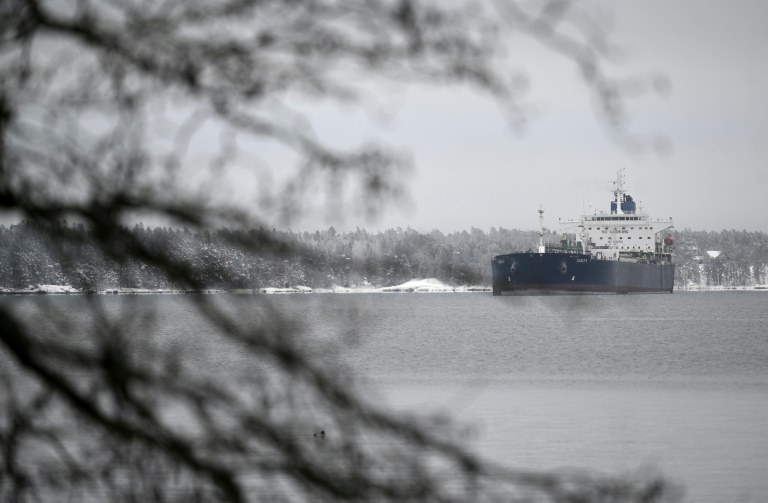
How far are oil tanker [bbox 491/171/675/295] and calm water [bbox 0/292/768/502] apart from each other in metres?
30.9

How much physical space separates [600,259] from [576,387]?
61459mm

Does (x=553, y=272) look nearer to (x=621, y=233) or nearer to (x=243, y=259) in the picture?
(x=621, y=233)

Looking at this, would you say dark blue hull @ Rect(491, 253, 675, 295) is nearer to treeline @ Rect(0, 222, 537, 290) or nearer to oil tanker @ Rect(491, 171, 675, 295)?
oil tanker @ Rect(491, 171, 675, 295)

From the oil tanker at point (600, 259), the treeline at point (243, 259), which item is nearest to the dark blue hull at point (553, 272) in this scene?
the oil tanker at point (600, 259)

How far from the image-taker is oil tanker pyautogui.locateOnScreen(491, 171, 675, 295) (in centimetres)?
7919

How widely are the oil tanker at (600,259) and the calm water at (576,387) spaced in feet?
102

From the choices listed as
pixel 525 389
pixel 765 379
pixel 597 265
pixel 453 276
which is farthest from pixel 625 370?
pixel 597 265

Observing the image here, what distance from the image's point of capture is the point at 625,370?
3022 cm

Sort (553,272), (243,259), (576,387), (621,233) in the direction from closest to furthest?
(243,259) < (576,387) < (553,272) < (621,233)

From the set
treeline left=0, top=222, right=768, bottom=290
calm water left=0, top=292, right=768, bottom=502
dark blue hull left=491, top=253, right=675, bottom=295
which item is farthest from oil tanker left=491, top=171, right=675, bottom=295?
treeline left=0, top=222, right=768, bottom=290

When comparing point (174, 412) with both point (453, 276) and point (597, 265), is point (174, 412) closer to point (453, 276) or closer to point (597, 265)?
point (453, 276)

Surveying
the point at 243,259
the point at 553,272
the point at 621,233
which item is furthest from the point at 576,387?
the point at 621,233

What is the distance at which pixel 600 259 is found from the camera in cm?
8500

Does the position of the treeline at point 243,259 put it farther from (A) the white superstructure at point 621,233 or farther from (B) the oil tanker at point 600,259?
(A) the white superstructure at point 621,233
